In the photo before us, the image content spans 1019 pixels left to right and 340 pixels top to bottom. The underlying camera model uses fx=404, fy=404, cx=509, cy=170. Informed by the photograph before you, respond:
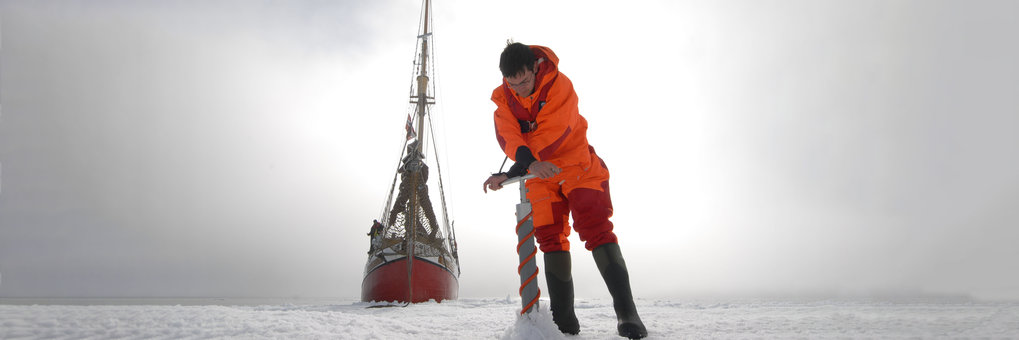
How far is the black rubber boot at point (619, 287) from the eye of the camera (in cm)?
217

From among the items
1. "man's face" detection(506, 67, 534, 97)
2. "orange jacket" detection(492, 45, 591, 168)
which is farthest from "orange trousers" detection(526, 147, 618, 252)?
"man's face" detection(506, 67, 534, 97)

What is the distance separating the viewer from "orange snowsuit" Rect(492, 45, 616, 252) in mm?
2496

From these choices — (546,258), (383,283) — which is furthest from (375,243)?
(546,258)

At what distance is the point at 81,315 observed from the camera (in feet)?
5.81

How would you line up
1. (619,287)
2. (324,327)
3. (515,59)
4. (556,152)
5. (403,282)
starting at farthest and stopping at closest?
1. (403,282)
2. (556,152)
3. (515,59)
4. (619,287)
5. (324,327)

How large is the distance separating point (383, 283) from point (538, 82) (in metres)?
12.7

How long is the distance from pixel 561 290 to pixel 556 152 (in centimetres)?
85

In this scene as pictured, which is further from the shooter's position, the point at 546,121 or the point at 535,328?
the point at 546,121

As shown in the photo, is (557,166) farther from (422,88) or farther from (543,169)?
(422,88)

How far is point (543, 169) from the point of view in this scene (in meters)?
2.19

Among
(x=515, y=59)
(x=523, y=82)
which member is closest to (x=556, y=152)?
(x=523, y=82)

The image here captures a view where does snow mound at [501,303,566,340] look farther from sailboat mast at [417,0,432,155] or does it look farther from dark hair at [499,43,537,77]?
sailboat mast at [417,0,432,155]

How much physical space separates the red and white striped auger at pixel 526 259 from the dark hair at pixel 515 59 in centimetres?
68

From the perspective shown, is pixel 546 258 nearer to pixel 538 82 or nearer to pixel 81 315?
pixel 538 82
